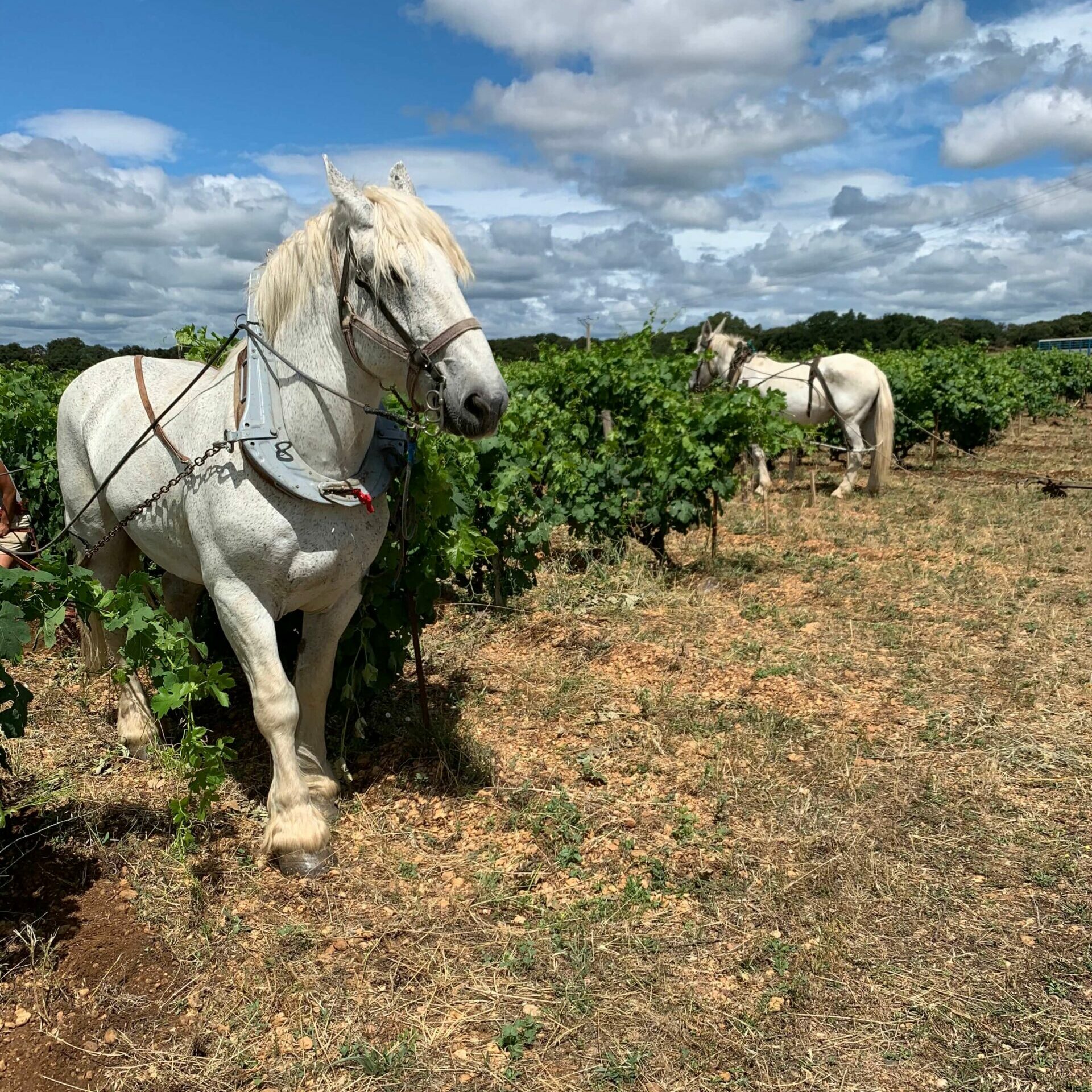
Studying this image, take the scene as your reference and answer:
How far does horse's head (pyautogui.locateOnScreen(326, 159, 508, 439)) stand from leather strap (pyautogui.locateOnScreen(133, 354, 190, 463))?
34.0 inches

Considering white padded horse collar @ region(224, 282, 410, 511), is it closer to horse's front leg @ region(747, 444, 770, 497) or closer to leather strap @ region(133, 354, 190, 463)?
leather strap @ region(133, 354, 190, 463)

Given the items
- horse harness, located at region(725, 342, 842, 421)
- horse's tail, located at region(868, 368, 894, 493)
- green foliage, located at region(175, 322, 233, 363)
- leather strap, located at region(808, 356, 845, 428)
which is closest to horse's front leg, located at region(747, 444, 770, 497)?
horse harness, located at region(725, 342, 842, 421)

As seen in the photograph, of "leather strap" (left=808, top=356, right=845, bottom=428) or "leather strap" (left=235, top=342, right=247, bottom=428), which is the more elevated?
"leather strap" (left=808, top=356, right=845, bottom=428)

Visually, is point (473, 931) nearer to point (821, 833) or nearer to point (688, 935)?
point (688, 935)

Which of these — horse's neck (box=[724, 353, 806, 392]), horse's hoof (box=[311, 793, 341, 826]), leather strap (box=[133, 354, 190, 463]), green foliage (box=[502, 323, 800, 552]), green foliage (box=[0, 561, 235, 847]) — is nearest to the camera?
green foliage (box=[0, 561, 235, 847])

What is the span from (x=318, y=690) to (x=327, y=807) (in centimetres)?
48

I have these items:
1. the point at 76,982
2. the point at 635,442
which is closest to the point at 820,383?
the point at 635,442

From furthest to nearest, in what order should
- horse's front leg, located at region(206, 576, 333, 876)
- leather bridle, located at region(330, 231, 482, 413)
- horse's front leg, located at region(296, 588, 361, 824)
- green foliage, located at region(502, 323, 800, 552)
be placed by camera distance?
green foliage, located at region(502, 323, 800, 552)
horse's front leg, located at region(296, 588, 361, 824)
horse's front leg, located at region(206, 576, 333, 876)
leather bridle, located at region(330, 231, 482, 413)

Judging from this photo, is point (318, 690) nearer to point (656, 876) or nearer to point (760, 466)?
point (656, 876)

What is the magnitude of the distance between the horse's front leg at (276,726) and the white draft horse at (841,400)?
905 centimetres

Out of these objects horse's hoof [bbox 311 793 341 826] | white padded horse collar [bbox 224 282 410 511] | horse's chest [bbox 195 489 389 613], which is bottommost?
horse's hoof [bbox 311 793 341 826]

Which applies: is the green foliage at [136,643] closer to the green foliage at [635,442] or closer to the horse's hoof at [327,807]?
the horse's hoof at [327,807]

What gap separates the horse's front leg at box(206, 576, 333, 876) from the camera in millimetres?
2846

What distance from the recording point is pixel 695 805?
3.55 m
